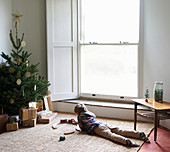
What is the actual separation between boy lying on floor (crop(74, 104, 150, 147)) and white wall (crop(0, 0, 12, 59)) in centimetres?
191

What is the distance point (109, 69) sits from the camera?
4625 mm

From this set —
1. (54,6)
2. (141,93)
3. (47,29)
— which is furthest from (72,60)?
(141,93)

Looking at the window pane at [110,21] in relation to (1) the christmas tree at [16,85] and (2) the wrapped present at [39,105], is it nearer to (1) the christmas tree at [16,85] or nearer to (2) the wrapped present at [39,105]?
(1) the christmas tree at [16,85]

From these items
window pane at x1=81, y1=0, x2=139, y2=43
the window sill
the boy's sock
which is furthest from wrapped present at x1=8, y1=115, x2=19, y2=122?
window pane at x1=81, y1=0, x2=139, y2=43

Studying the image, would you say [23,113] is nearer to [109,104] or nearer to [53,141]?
[53,141]

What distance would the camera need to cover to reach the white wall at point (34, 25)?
15.5 ft

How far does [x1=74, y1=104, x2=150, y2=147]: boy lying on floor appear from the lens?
3.11 meters

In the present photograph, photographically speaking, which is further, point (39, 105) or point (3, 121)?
point (39, 105)

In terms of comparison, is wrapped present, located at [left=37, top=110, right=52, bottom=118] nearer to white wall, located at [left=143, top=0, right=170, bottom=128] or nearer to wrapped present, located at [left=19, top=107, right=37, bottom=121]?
wrapped present, located at [left=19, top=107, right=37, bottom=121]

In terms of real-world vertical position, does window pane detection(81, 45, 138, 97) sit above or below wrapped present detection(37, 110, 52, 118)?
above

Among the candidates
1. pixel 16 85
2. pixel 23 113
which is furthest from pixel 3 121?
pixel 16 85

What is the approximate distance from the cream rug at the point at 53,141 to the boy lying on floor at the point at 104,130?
0.20 feet

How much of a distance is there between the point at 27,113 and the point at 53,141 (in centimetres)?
81

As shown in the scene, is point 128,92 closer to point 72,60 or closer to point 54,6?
point 72,60
